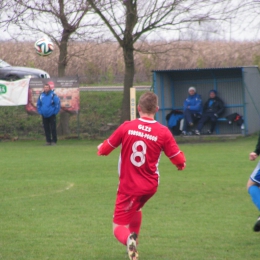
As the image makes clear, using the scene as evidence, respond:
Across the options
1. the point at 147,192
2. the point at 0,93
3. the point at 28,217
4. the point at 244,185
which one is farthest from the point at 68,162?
the point at 147,192

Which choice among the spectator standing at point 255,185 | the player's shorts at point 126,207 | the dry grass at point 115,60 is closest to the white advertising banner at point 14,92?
the dry grass at point 115,60

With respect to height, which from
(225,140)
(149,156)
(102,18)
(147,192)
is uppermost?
(102,18)

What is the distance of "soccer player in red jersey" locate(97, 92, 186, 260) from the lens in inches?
205

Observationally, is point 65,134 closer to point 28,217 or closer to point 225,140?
point 225,140

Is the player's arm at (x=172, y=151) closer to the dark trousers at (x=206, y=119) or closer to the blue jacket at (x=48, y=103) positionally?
the blue jacket at (x=48, y=103)

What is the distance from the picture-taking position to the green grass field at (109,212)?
591 cm

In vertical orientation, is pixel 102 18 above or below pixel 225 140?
above

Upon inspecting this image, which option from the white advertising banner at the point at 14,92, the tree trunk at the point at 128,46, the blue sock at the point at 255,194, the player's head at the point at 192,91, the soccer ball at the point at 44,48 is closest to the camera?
the blue sock at the point at 255,194

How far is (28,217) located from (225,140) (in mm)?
12922

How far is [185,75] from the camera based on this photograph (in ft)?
71.1

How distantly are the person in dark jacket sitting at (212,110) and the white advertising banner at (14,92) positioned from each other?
611 centimetres

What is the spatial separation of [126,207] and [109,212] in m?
2.74

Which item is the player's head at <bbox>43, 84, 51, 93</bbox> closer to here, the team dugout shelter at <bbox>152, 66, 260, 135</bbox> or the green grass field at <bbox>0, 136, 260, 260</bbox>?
the team dugout shelter at <bbox>152, 66, 260, 135</bbox>

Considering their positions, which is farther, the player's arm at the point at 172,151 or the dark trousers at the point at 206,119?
the dark trousers at the point at 206,119
